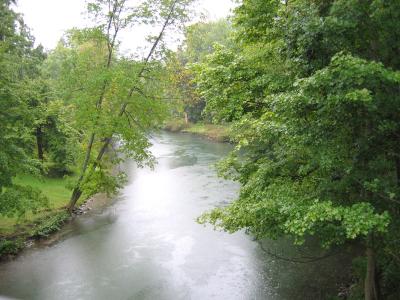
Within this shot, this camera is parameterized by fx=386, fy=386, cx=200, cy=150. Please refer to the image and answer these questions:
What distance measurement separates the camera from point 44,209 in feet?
71.6

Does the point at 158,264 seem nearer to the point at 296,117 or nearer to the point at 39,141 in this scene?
the point at 296,117

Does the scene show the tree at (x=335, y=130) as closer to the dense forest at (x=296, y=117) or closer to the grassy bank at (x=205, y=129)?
the dense forest at (x=296, y=117)

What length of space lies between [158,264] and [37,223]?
7.74 m

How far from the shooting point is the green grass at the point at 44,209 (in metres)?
18.9

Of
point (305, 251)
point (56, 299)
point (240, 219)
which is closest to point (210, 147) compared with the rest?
point (305, 251)

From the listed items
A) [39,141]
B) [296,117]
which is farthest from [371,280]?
[39,141]

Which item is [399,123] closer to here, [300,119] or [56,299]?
[300,119]

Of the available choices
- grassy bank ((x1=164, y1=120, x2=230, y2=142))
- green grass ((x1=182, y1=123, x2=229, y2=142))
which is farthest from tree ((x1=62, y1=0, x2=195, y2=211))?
green grass ((x1=182, y1=123, x2=229, y2=142))

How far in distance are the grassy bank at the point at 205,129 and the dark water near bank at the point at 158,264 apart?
2223 cm

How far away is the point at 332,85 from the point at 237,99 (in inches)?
184

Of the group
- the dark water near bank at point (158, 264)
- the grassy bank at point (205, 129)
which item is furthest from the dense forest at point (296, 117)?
the grassy bank at point (205, 129)

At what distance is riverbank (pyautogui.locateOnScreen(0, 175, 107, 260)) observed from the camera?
685 inches

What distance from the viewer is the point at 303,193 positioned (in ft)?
28.3

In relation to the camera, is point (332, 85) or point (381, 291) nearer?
point (332, 85)
